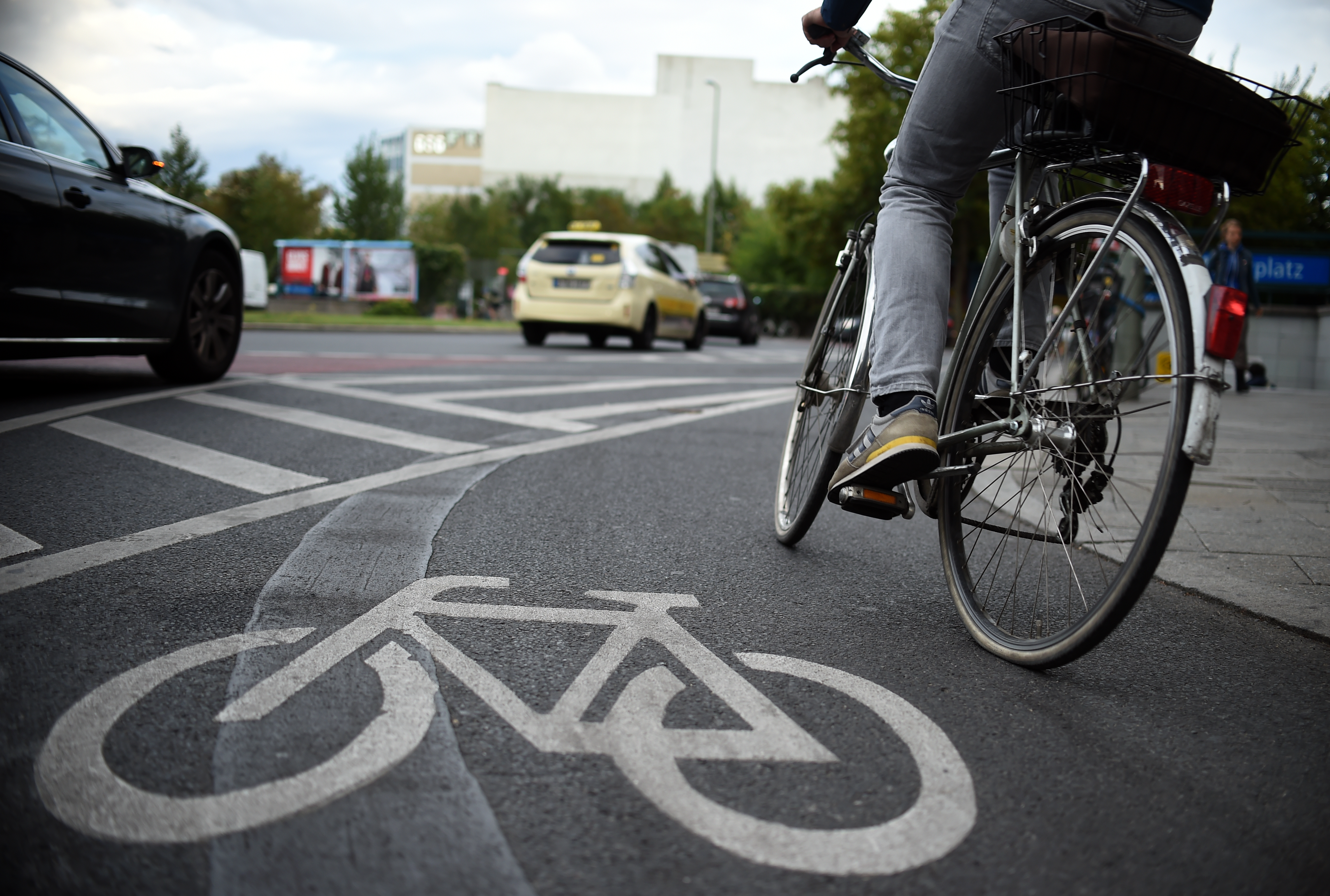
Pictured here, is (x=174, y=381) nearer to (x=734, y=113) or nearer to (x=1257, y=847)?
(x=1257, y=847)

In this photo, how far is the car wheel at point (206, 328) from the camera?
23.2ft

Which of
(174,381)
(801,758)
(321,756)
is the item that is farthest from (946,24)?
(174,381)

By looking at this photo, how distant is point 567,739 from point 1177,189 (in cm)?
167

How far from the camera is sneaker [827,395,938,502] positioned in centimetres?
263

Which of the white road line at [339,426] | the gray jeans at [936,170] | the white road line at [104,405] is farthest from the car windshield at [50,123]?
the gray jeans at [936,170]

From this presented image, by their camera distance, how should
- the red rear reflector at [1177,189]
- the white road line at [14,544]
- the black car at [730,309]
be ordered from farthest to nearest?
the black car at [730,309] < the white road line at [14,544] < the red rear reflector at [1177,189]

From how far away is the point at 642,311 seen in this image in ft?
55.8

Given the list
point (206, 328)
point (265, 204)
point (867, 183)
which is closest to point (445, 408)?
point (206, 328)

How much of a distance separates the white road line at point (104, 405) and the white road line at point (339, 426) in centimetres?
18

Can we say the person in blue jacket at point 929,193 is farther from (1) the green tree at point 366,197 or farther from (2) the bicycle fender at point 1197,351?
(1) the green tree at point 366,197

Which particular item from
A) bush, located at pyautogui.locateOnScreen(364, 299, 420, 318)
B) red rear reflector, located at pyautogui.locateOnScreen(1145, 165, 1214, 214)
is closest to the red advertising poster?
bush, located at pyautogui.locateOnScreen(364, 299, 420, 318)

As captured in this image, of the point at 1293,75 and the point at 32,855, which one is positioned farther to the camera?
the point at 1293,75

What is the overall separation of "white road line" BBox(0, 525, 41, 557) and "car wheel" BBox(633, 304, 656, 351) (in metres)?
14.1

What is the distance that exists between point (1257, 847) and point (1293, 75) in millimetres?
24590
